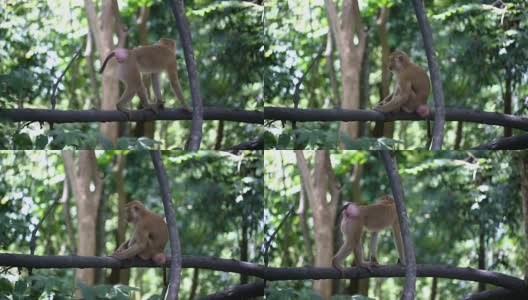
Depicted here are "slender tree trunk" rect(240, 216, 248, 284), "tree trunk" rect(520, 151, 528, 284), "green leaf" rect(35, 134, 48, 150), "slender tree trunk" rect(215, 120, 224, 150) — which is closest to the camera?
"green leaf" rect(35, 134, 48, 150)

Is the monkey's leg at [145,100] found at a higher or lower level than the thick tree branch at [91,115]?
higher

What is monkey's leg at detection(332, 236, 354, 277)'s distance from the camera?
735cm

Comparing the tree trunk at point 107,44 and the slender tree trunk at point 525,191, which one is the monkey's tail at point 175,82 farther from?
the slender tree trunk at point 525,191

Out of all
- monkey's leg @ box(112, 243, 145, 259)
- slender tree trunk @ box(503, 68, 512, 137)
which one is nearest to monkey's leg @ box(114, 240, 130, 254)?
monkey's leg @ box(112, 243, 145, 259)

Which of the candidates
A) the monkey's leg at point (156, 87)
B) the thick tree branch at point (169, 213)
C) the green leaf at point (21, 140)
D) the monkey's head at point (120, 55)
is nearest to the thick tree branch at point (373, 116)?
the monkey's leg at point (156, 87)

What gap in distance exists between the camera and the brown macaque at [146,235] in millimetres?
7203

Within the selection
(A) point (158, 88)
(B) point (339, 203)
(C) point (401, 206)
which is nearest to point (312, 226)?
(B) point (339, 203)

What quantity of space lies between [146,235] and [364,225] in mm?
1628

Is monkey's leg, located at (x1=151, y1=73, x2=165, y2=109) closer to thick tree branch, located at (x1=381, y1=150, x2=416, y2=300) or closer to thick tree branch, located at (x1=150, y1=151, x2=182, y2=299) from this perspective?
thick tree branch, located at (x1=150, y1=151, x2=182, y2=299)

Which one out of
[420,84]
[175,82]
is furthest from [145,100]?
[420,84]

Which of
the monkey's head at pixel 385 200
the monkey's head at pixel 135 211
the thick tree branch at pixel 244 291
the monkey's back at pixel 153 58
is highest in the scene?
the monkey's back at pixel 153 58

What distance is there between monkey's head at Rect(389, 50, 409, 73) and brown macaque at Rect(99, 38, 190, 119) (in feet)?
5.07

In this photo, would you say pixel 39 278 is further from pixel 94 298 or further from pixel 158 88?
pixel 158 88

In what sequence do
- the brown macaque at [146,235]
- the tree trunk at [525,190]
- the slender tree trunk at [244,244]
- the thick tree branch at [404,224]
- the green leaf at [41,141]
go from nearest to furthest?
the thick tree branch at [404,224] < the brown macaque at [146,235] < the green leaf at [41,141] < the slender tree trunk at [244,244] < the tree trunk at [525,190]
